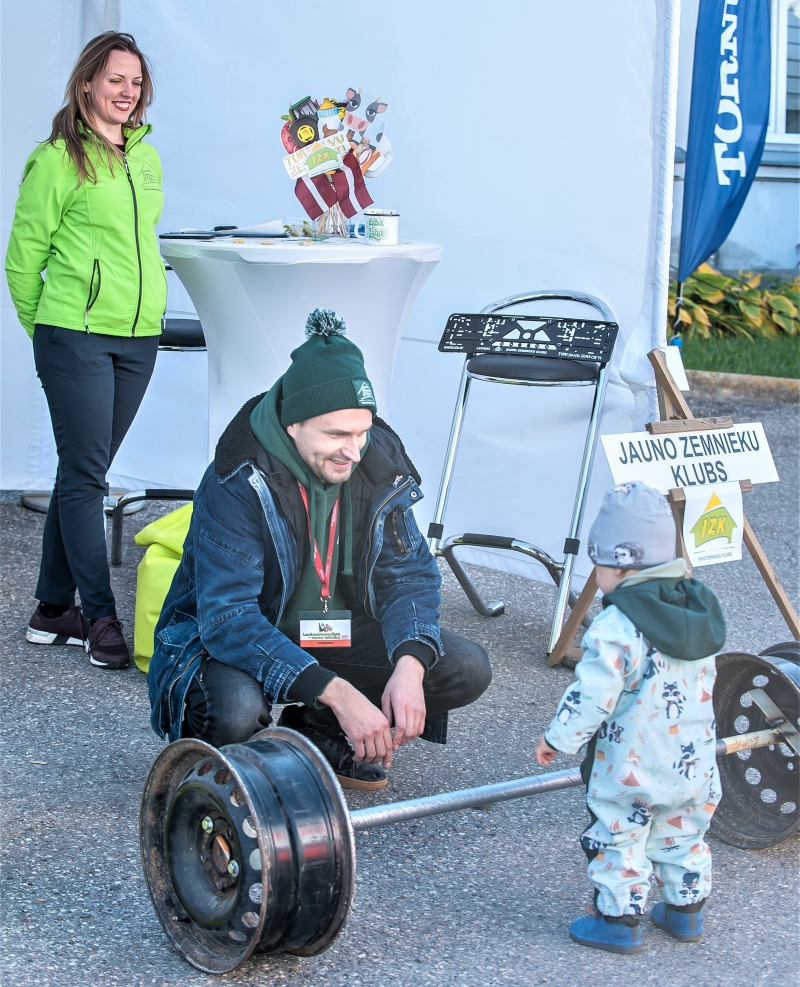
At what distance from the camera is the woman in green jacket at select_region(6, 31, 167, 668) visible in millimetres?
3627

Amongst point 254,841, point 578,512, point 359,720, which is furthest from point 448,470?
point 254,841

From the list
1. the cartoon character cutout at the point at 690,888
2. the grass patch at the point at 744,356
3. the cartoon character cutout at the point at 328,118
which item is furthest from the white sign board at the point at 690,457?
the grass patch at the point at 744,356

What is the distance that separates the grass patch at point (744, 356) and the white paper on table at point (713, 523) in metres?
5.54

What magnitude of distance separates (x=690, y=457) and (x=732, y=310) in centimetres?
713

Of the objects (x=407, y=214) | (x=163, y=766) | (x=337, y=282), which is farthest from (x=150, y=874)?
(x=407, y=214)

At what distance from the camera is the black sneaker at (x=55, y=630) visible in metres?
4.05

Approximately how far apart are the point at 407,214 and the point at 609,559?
2.96 m

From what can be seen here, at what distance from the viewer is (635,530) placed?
7.34ft

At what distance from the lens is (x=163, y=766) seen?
2348 mm

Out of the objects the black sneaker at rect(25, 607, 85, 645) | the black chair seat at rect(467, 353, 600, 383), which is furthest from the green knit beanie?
the black sneaker at rect(25, 607, 85, 645)

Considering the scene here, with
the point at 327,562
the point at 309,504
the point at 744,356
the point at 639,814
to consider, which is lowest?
the point at 744,356

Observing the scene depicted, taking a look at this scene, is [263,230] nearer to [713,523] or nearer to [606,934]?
[713,523]

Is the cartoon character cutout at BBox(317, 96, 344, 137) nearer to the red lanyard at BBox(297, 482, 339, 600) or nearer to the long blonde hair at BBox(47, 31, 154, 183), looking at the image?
the long blonde hair at BBox(47, 31, 154, 183)

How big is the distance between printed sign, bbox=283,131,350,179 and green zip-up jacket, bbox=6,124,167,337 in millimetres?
509
